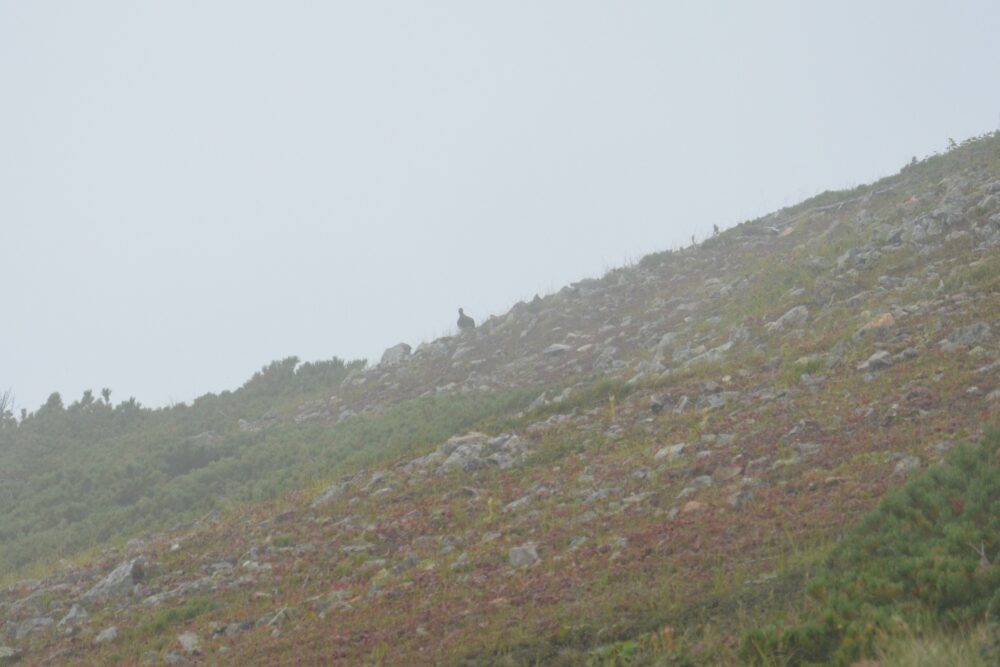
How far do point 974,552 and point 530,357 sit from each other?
58.8ft

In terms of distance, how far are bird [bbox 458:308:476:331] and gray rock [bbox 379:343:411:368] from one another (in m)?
1.75

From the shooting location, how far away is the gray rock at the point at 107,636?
1072cm

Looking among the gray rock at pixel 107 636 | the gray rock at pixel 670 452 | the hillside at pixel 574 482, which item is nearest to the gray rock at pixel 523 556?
the hillside at pixel 574 482

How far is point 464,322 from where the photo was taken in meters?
30.3

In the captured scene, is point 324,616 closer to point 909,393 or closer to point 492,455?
point 492,455

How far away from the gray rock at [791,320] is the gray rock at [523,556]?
9.26 meters

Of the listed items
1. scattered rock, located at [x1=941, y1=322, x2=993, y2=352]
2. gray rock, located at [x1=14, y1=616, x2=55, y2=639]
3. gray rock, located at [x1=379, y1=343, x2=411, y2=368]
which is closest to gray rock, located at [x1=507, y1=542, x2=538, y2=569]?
gray rock, located at [x1=14, y1=616, x2=55, y2=639]

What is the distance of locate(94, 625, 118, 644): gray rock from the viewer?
10.7 meters

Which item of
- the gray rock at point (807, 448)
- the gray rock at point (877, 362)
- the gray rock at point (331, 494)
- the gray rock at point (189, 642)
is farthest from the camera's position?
the gray rock at point (331, 494)

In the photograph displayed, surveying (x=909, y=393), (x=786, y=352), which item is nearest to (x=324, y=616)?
(x=909, y=393)

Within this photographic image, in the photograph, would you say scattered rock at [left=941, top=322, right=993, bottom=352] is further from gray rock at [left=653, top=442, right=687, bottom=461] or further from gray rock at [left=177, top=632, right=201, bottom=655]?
gray rock at [left=177, top=632, right=201, bottom=655]

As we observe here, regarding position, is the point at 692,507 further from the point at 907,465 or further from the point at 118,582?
the point at 118,582

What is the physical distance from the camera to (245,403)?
2973 centimetres

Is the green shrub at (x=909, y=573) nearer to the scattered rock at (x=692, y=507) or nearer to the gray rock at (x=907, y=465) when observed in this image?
the gray rock at (x=907, y=465)
